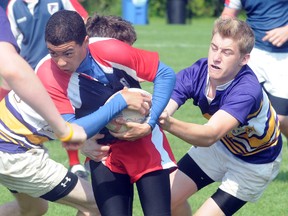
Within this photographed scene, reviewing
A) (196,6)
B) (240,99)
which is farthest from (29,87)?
(196,6)

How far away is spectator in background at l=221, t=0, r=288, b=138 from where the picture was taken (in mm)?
7852

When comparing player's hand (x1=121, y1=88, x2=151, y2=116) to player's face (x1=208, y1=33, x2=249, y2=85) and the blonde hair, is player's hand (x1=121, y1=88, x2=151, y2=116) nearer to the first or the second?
player's face (x1=208, y1=33, x2=249, y2=85)

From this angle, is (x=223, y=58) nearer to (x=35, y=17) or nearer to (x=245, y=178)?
(x=245, y=178)

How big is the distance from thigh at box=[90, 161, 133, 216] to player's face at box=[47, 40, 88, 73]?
0.69 meters

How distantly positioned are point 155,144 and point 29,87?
1244 mm

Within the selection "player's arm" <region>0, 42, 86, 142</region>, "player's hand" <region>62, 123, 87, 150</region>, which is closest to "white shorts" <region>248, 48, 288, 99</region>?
"player's hand" <region>62, 123, 87, 150</region>

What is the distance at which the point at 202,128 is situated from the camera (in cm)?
508

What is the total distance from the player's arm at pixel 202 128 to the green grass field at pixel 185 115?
70.1 inches

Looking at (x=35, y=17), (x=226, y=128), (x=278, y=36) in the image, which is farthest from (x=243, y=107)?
(x=35, y=17)

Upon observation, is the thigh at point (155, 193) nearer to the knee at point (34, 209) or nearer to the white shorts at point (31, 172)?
the white shorts at point (31, 172)

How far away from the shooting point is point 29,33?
322 inches

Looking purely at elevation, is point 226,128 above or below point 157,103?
below

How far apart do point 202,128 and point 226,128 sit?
0.16 metres

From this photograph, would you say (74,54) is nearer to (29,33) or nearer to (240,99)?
(240,99)
